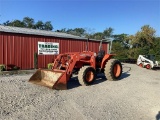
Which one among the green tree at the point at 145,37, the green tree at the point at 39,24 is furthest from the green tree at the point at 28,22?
the green tree at the point at 145,37

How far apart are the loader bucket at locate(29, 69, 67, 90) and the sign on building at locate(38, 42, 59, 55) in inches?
225

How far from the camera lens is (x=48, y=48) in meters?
15.5

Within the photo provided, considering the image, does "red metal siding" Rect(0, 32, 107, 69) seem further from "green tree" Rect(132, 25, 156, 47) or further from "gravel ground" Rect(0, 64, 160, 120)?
"green tree" Rect(132, 25, 156, 47)

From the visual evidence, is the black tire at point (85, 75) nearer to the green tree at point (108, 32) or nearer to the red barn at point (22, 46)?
the red barn at point (22, 46)

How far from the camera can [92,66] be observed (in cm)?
1007

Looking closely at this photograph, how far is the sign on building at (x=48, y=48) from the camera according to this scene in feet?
49.2

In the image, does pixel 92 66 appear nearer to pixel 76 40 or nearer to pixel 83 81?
pixel 83 81

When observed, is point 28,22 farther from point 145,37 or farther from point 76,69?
point 76,69

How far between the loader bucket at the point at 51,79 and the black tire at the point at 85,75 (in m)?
0.90

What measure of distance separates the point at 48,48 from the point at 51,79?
6841mm

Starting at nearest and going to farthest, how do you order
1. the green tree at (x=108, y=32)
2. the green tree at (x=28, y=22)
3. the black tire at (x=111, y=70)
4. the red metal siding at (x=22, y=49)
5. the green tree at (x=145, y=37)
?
the black tire at (x=111, y=70), the red metal siding at (x=22, y=49), the green tree at (x=145, y=37), the green tree at (x=28, y=22), the green tree at (x=108, y=32)

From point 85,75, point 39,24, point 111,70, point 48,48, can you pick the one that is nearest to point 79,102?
point 85,75

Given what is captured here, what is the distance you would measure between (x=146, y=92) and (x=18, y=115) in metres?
5.39

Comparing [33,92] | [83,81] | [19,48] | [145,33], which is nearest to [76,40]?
[19,48]
